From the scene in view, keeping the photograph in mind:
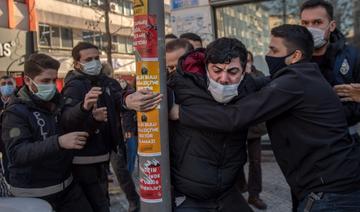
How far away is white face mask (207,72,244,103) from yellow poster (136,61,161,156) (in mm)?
315

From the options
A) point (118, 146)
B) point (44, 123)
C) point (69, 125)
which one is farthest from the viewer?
point (118, 146)

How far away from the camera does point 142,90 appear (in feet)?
8.14

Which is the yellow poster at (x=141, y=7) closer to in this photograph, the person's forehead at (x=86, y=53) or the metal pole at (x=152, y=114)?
the metal pole at (x=152, y=114)

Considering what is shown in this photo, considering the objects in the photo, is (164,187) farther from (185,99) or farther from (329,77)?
(329,77)

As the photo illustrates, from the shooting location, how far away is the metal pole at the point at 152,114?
246 centimetres

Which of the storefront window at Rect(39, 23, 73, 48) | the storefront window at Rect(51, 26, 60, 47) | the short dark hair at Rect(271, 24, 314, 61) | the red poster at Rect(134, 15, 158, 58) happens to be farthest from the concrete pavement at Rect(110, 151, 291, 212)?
the storefront window at Rect(51, 26, 60, 47)

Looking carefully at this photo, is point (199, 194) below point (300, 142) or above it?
below

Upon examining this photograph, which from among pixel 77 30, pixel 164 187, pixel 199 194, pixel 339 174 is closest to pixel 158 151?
pixel 164 187

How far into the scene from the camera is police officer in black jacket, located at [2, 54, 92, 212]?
3180mm

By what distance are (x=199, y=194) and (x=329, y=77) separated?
4.13ft

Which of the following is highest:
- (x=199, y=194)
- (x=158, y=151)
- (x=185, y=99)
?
(x=185, y=99)

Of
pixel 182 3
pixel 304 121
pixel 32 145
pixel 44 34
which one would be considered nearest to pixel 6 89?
pixel 182 3

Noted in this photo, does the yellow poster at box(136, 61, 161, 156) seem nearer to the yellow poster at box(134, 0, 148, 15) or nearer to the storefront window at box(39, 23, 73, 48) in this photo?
the yellow poster at box(134, 0, 148, 15)

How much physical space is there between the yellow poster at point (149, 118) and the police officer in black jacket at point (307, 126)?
19cm
